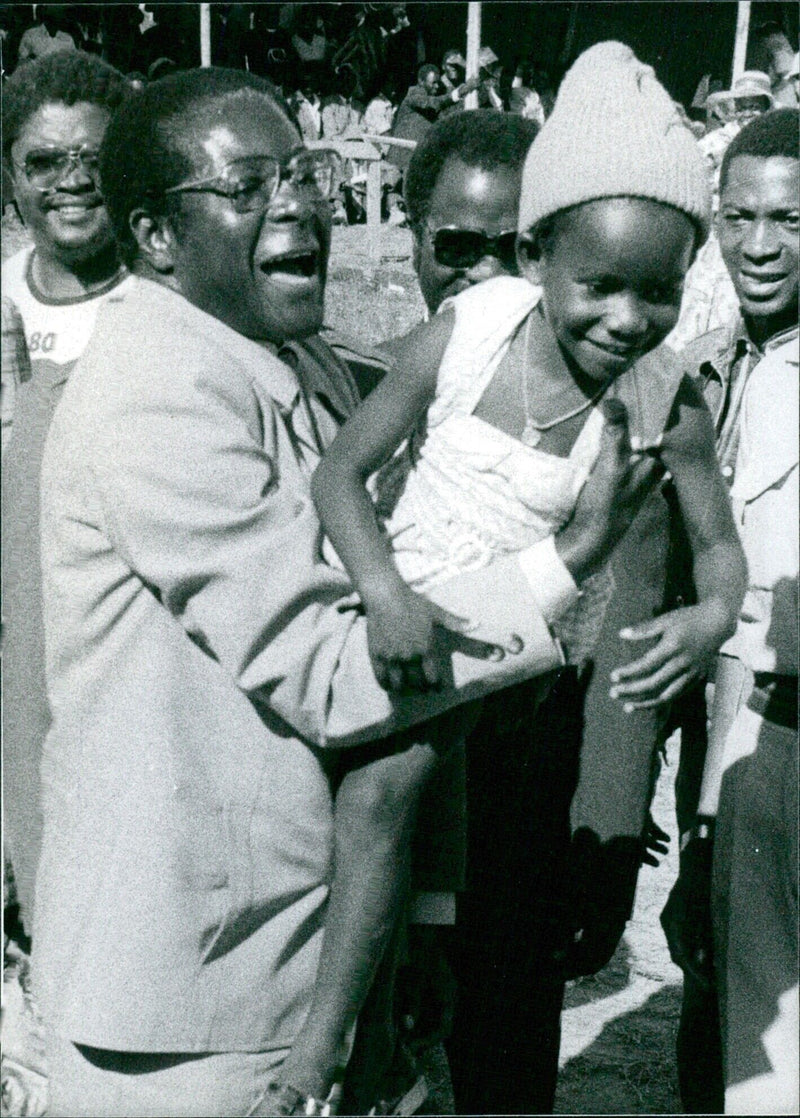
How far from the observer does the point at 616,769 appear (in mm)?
2906

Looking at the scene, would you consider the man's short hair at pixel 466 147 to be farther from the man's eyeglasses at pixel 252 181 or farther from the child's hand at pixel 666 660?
the child's hand at pixel 666 660

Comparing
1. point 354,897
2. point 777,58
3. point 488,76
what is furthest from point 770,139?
point 488,76

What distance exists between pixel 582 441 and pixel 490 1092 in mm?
1606

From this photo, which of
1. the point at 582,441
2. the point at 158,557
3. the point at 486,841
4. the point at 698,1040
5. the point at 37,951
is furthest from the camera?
the point at 698,1040

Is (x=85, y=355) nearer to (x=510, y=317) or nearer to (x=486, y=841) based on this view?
(x=510, y=317)

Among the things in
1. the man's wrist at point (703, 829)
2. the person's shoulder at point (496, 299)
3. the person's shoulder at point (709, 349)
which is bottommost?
the man's wrist at point (703, 829)

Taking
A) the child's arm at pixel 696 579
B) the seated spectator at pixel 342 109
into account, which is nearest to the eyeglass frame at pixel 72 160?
the child's arm at pixel 696 579

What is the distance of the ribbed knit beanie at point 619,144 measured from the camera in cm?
206

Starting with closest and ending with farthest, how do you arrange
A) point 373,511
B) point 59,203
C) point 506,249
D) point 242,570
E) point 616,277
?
point 242,570, point 373,511, point 616,277, point 59,203, point 506,249

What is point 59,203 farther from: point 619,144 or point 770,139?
point 770,139

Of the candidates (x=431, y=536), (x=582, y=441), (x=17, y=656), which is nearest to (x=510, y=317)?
(x=582, y=441)

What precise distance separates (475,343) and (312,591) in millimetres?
582

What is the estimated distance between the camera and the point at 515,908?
294cm

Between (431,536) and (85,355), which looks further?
(431,536)
